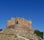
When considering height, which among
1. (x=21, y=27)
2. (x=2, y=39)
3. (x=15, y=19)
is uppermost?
(x=15, y=19)

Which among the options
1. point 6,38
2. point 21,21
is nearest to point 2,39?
point 6,38

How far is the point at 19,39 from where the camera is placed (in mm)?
35969

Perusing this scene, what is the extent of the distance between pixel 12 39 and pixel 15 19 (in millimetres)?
39700

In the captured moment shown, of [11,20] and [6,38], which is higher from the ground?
[11,20]

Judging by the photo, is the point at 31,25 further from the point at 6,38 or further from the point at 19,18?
the point at 6,38

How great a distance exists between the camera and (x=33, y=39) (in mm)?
42250

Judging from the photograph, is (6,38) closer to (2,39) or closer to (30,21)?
(2,39)

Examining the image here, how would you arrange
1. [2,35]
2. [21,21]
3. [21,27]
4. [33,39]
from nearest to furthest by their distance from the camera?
[2,35], [33,39], [21,27], [21,21]

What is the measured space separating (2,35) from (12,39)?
12.3 ft

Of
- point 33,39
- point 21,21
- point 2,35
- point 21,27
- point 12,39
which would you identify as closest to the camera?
point 12,39

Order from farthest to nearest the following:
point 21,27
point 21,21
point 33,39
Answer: point 21,21 < point 21,27 < point 33,39

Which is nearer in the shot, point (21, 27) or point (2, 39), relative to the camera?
point (2, 39)

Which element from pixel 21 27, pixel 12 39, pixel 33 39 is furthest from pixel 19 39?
pixel 21 27

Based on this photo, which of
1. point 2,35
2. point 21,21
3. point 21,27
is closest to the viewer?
point 2,35
